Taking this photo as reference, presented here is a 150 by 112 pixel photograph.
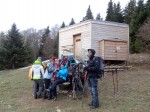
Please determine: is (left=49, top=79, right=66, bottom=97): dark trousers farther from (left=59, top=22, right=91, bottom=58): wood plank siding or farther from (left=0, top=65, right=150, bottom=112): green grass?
(left=59, top=22, right=91, bottom=58): wood plank siding

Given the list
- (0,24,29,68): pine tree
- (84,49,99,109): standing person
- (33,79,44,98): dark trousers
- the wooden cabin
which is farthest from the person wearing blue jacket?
(0,24,29,68): pine tree

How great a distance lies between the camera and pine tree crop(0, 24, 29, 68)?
23625 millimetres

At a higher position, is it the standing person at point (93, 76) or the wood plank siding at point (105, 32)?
the wood plank siding at point (105, 32)

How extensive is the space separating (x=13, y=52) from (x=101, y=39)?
1228 centimetres

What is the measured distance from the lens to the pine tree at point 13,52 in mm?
23625

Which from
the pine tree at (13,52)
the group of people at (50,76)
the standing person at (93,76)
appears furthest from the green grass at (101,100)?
the pine tree at (13,52)

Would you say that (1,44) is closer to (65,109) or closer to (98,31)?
(98,31)

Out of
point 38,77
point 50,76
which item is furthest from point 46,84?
point 38,77

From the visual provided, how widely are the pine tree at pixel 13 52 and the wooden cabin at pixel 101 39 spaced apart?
8934 millimetres

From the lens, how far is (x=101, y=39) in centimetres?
1492

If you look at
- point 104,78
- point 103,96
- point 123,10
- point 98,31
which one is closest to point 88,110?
point 103,96

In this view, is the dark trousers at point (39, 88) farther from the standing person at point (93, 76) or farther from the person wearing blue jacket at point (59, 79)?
the standing person at point (93, 76)

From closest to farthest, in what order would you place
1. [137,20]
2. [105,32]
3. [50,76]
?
[50,76]
[105,32]
[137,20]

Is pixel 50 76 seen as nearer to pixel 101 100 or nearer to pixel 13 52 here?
pixel 101 100
